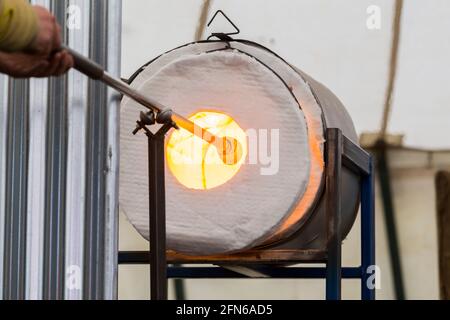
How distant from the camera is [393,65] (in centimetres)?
355

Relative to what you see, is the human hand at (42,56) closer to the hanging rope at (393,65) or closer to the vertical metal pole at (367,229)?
the vertical metal pole at (367,229)

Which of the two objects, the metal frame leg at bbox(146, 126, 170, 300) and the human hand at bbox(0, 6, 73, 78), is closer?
the human hand at bbox(0, 6, 73, 78)

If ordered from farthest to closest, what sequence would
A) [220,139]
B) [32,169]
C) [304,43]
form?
[304,43] → [220,139] → [32,169]

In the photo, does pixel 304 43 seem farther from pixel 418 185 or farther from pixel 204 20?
pixel 418 185

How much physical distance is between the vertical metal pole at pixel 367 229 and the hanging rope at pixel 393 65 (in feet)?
3.11

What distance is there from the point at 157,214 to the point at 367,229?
886 mm

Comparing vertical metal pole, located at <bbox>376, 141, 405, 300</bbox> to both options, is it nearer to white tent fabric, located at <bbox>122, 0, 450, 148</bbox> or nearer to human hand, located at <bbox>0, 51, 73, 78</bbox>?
white tent fabric, located at <bbox>122, 0, 450, 148</bbox>

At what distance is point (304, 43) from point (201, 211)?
1.40 metres

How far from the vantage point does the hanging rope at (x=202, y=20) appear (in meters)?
3.68

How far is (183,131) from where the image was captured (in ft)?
7.53

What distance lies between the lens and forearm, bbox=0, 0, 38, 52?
1372mm

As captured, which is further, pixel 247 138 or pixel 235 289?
pixel 235 289

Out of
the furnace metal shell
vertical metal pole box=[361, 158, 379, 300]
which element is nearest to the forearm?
the furnace metal shell
